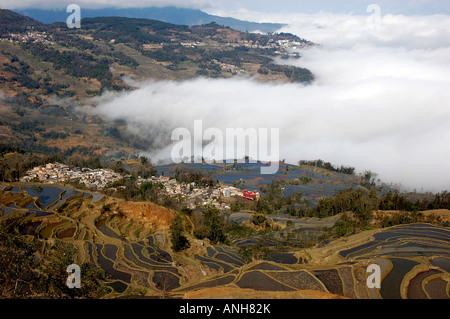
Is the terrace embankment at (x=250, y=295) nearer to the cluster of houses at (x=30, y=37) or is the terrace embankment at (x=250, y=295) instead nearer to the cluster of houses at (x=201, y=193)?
the cluster of houses at (x=201, y=193)

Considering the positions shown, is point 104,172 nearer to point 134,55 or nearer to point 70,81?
point 70,81

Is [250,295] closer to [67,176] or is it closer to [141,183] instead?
[141,183]

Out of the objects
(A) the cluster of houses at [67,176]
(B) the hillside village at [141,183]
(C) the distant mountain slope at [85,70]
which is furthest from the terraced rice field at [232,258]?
(C) the distant mountain slope at [85,70]

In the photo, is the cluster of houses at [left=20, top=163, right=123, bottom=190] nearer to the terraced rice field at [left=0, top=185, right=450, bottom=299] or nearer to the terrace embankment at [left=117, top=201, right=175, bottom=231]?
the terraced rice field at [left=0, top=185, right=450, bottom=299]

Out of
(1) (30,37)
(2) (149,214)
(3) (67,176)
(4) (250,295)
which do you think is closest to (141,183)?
(3) (67,176)

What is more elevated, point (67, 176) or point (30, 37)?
point (30, 37)

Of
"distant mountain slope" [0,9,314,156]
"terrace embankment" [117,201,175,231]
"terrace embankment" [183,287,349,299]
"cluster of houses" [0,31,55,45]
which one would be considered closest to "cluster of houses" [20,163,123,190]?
"terrace embankment" [117,201,175,231]
